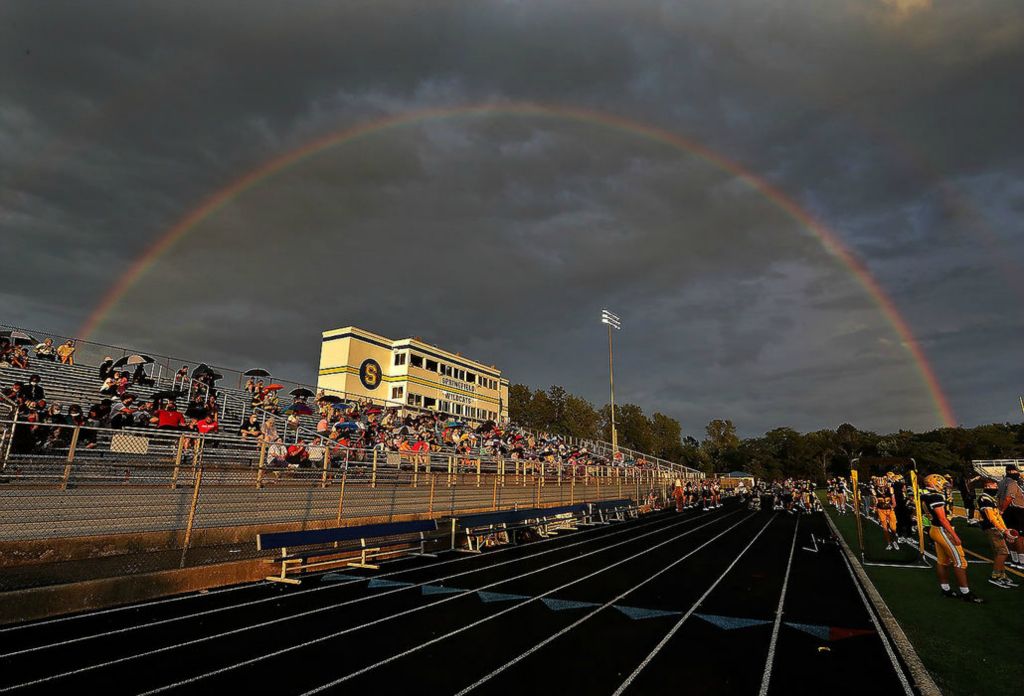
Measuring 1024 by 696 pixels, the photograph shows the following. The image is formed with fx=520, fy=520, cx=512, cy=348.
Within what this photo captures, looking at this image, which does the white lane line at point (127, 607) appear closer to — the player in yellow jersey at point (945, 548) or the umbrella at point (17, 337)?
the player in yellow jersey at point (945, 548)

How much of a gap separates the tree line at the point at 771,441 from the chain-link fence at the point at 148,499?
211ft

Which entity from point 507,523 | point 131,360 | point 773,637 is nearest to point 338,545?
point 507,523

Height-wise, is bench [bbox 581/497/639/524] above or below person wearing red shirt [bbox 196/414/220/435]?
below

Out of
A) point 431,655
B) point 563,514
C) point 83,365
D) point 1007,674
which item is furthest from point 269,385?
point 1007,674

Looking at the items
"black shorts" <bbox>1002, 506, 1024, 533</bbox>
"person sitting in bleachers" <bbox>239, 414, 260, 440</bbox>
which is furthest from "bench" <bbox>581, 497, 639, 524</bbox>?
"black shorts" <bbox>1002, 506, 1024, 533</bbox>

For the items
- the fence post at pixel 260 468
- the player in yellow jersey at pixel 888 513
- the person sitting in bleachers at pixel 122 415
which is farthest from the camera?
the player in yellow jersey at pixel 888 513

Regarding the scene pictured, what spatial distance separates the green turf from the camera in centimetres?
557

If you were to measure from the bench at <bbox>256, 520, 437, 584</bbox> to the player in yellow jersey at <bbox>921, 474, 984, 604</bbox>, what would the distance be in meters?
10.7

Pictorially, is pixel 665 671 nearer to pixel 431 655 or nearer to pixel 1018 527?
pixel 431 655

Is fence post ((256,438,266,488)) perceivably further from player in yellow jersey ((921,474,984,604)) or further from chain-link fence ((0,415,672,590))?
player in yellow jersey ((921,474,984,604))

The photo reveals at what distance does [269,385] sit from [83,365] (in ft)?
21.7

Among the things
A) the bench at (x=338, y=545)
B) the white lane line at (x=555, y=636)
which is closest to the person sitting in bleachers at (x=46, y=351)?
the bench at (x=338, y=545)

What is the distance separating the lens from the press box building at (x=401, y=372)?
57.1m

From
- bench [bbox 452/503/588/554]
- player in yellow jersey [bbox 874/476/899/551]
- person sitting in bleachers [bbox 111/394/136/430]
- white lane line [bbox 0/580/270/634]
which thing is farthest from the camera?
player in yellow jersey [bbox 874/476/899/551]
